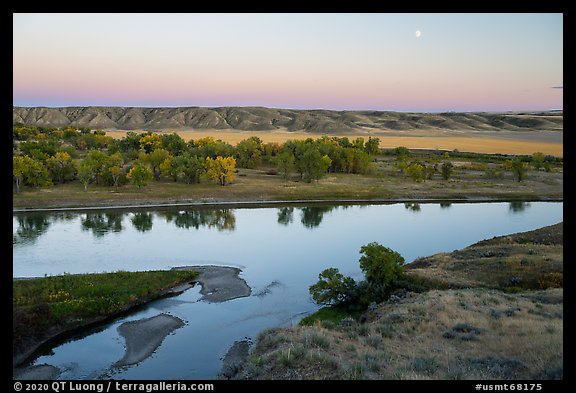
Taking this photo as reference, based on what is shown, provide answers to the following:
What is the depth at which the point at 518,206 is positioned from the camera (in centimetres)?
5938

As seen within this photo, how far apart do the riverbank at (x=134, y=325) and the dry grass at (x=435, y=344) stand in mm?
5896

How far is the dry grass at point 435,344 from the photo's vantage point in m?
11.4

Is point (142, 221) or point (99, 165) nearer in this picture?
point (142, 221)

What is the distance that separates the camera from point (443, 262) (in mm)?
30391

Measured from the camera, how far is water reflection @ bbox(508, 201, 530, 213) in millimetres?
56656

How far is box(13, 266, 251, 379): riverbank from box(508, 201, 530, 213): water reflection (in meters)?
42.5

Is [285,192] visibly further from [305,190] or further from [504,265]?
[504,265]

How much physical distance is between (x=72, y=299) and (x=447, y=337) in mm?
19457

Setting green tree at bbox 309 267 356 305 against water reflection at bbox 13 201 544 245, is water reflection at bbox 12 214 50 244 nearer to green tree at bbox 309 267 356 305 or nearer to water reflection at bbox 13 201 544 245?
water reflection at bbox 13 201 544 245

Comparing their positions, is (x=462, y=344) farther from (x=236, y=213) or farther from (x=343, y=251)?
(x=236, y=213)

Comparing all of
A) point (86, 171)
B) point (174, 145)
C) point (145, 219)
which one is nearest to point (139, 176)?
point (86, 171)
